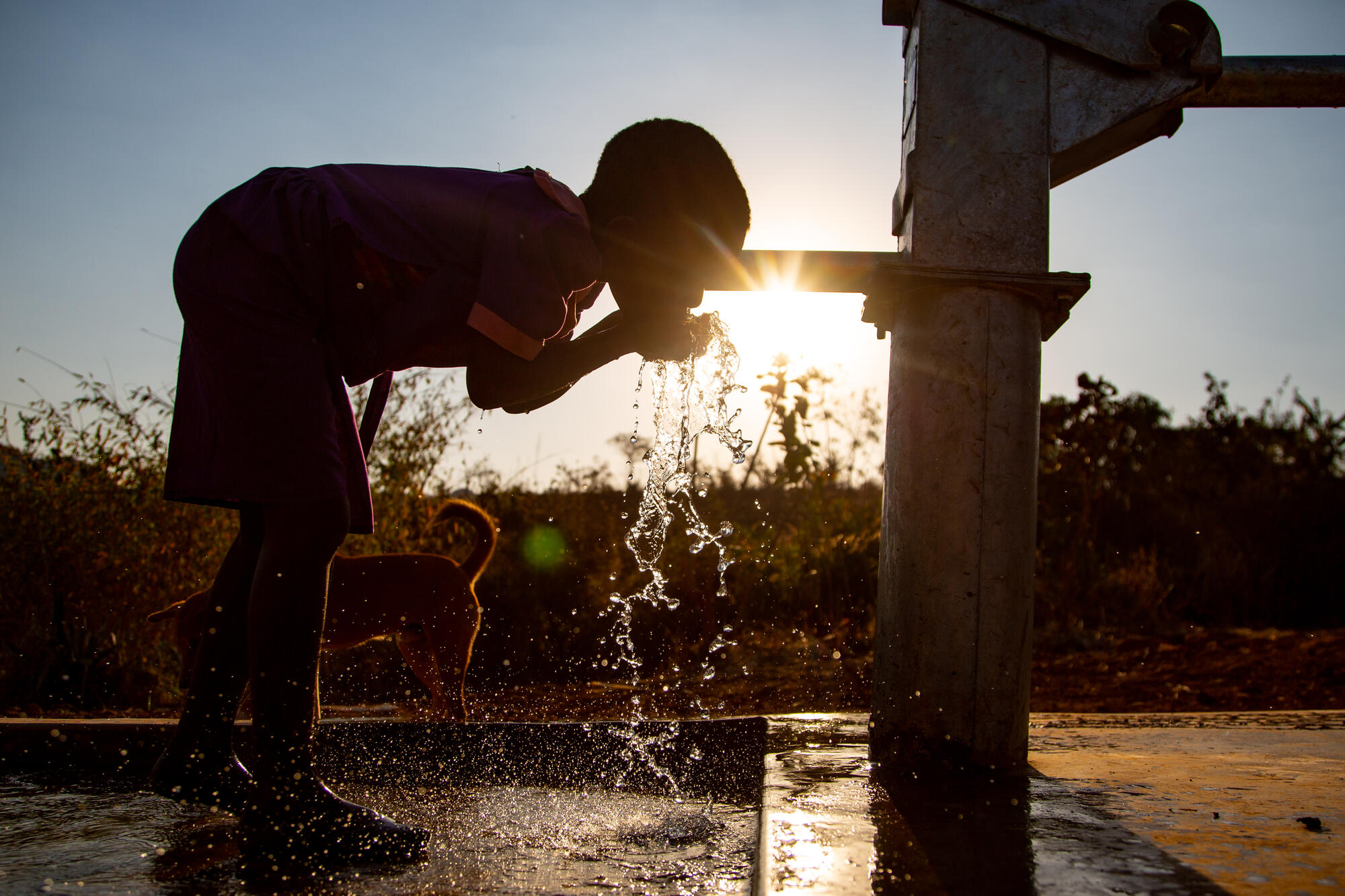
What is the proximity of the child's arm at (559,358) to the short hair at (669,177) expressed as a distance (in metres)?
0.22

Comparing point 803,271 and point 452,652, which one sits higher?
point 803,271

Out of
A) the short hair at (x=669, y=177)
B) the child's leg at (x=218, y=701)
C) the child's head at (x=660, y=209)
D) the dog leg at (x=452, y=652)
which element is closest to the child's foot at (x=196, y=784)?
the child's leg at (x=218, y=701)

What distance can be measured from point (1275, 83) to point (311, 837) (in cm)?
282

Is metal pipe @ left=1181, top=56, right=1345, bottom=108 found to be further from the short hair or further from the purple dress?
the purple dress

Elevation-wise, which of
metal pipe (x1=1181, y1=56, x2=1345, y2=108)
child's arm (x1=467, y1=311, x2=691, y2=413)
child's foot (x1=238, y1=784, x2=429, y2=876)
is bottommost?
child's foot (x1=238, y1=784, x2=429, y2=876)

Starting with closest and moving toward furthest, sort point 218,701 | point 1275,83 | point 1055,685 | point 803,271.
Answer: point 218,701 → point 803,271 → point 1275,83 → point 1055,685

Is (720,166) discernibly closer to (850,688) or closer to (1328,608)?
(850,688)

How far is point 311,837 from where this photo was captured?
171cm

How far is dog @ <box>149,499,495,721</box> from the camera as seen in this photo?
3.93 metres

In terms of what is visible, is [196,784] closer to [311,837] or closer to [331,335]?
[311,837]

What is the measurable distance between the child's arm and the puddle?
84 centimetres

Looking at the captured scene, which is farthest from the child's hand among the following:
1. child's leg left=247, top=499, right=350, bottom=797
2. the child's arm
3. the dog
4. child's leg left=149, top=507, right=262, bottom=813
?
the dog

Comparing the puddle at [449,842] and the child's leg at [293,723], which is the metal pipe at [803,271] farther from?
the puddle at [449,842]

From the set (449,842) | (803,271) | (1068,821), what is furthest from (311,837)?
(803,271)
